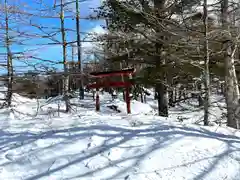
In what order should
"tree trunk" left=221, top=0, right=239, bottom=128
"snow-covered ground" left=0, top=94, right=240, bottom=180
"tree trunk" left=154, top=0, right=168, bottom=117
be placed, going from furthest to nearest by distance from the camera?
"tree trunk" left=154, top=0, right=168, bottom=117 → "tree trunk" left=221, top=0, right=239, bottom=128 → "snow-covered ground" left=0, top=94, right=240, bottom=180

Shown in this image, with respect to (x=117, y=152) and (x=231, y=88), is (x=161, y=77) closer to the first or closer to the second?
(x=231, y=88)

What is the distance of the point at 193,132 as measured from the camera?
3.99 meters

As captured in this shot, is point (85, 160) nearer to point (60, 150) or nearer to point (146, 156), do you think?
point (60, 150)

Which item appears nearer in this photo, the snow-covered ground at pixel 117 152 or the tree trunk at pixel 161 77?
the snow-covered ground at pixel 117 152

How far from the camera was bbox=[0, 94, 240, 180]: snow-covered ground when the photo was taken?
114 inches

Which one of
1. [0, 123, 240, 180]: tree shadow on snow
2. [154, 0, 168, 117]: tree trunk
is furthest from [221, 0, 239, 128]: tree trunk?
[0, 123, 240, 180]: tree shadow on snow

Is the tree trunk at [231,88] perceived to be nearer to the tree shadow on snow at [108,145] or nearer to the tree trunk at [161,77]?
the tree trunk at [161,77]

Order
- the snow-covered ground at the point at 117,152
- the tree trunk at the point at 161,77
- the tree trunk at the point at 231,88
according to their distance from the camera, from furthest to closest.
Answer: the tree trunk at the point at 161,77 → the tree trunk at the point at 231,88 → the snow-covered ground at the point at 117,152

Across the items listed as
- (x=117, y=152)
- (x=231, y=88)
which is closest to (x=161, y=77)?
(x=231, y=88)

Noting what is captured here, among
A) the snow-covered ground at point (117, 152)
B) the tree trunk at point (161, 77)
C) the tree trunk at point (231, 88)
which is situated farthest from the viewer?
the tree trunk at point (161, 77)

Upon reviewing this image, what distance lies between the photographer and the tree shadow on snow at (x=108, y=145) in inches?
115

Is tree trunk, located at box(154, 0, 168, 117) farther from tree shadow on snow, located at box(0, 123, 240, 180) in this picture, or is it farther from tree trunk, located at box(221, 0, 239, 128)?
tree shadow on snow, located at box(0, 123, 240, 180)

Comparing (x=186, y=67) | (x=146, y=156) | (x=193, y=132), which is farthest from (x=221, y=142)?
(x=186, y=67)

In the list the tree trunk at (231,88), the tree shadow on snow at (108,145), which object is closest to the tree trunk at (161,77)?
the tree trunk at (231,88)
